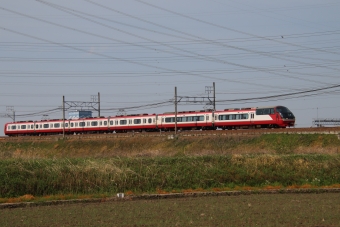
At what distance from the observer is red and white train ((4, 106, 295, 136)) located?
1991 inches

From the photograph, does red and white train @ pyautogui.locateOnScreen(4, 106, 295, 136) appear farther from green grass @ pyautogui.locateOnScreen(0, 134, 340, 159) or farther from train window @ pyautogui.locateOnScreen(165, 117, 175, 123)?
green grass @ pyautogui.locateOnScreen(0, 134, 340, 159)

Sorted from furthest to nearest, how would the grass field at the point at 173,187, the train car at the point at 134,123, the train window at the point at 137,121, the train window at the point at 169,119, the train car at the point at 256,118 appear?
the train window at the point at 137,121 → the train car at the point at 134,123 → the train window at the point at 169,119 → the train car at the point at 256,118 → the grass field at the point at 173,187

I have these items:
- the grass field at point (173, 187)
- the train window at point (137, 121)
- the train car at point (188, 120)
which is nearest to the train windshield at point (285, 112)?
the train car at point (188, 120)

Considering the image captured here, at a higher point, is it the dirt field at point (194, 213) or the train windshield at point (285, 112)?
the train windshield at point (285, 112)

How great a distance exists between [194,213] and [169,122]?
150ft

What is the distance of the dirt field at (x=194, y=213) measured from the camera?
529 inches

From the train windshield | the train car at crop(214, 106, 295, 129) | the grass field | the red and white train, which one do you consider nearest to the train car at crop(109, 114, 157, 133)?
the red and white train

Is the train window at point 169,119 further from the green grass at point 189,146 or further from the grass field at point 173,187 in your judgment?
the grass field at point 173,187

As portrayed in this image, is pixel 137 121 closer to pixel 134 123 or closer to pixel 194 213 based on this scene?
pixel 134 123

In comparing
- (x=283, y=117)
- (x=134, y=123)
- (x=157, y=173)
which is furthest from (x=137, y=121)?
(x=157, y=173)

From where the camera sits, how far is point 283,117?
4984cm

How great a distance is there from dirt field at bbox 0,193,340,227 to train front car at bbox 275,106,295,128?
31.3m

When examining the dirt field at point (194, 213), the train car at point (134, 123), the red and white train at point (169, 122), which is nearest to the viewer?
the dirt field at point (194, 213)

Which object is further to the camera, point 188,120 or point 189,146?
point 188,120
